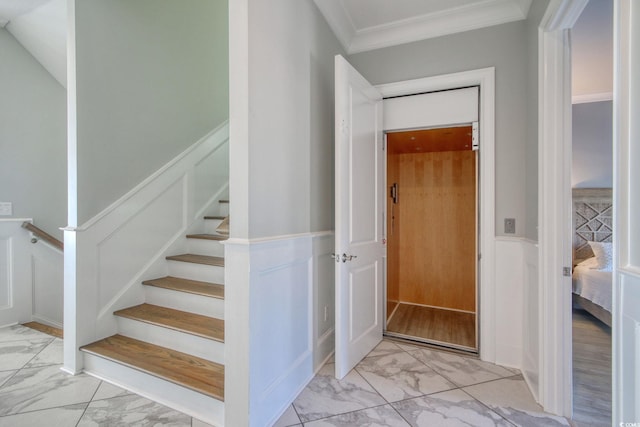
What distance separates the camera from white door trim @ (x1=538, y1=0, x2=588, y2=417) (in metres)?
1.58

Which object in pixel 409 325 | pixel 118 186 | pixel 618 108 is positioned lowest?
pixel 409 325

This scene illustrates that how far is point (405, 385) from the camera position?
6.12 feet

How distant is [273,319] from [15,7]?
3455mm

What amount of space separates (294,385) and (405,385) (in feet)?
2.37

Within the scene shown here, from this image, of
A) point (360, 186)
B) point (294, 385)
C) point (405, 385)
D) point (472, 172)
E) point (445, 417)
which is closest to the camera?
point (445, 417)

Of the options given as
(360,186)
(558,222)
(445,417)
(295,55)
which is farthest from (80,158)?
(558,222)

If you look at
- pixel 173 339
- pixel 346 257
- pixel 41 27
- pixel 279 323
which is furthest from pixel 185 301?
pixel 41 27

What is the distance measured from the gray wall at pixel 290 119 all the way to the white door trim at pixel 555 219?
1.37 metres

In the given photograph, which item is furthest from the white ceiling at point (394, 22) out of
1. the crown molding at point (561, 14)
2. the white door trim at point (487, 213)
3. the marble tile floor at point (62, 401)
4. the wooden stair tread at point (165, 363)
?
the marble tile floor at point (62, 401)

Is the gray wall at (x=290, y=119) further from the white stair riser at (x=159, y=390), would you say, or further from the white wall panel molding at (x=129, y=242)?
the white wall panel molding at (x=129, y=242)

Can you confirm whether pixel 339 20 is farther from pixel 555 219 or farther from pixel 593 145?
pixel 593 145

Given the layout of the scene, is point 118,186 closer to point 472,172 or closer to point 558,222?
point 558,222

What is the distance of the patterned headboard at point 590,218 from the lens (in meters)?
3.73

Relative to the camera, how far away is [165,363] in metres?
1.75
